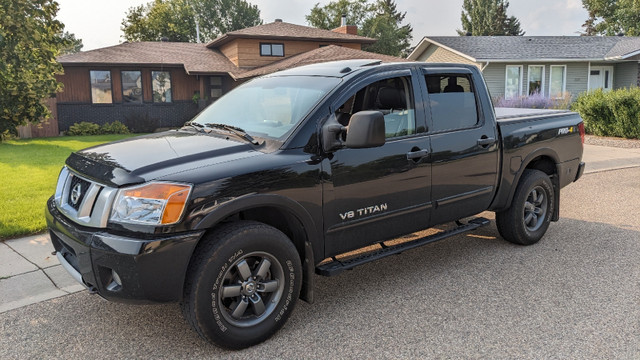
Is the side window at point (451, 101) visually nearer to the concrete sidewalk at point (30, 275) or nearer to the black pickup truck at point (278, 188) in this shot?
the black pickup truck at point (278, 188)

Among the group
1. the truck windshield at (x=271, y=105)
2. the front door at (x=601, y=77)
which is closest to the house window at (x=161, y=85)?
the truck windshield at (x=271, y=105)

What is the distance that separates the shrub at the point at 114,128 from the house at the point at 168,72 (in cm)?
65

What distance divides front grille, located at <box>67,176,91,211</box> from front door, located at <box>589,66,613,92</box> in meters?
31.3

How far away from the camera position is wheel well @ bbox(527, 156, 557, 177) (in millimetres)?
5855

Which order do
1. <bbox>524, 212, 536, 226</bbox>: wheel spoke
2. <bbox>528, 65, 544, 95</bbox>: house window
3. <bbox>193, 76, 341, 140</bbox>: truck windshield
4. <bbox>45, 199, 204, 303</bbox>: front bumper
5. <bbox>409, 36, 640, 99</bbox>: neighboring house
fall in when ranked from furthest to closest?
<bbox>528, 65, 544, 95</bbox>: house window < <bbox>409, 36, 640, 99</bbox>: neighboring house < <bbox>524, 212, 536, 226</bbox>: wheel spoke < <bbox>193, 76, 341, 140</bbox>: truck windshield < <bbox>45, 199, 204, 303</bbox>: front bumper

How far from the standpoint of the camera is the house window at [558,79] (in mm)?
Result: 28547

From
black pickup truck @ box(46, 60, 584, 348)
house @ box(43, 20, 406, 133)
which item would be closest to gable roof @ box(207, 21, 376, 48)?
house @ box(43, 20, 406, 133)

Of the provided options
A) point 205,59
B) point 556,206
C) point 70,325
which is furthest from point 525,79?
point 70,325

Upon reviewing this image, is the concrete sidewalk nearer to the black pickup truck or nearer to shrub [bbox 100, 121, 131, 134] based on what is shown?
the black pickup truck

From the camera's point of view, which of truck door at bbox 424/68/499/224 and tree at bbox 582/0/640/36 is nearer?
truck door at bbox 424/68/499/224

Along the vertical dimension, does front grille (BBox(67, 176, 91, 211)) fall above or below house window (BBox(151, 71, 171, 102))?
below

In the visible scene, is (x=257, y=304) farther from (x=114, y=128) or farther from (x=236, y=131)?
(x=114, y=128)

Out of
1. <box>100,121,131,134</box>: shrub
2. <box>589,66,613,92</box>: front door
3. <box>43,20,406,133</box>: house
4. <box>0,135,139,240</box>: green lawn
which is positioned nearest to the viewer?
<box>0,135,139,240</box>: green lawn

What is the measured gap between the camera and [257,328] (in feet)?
11.5
